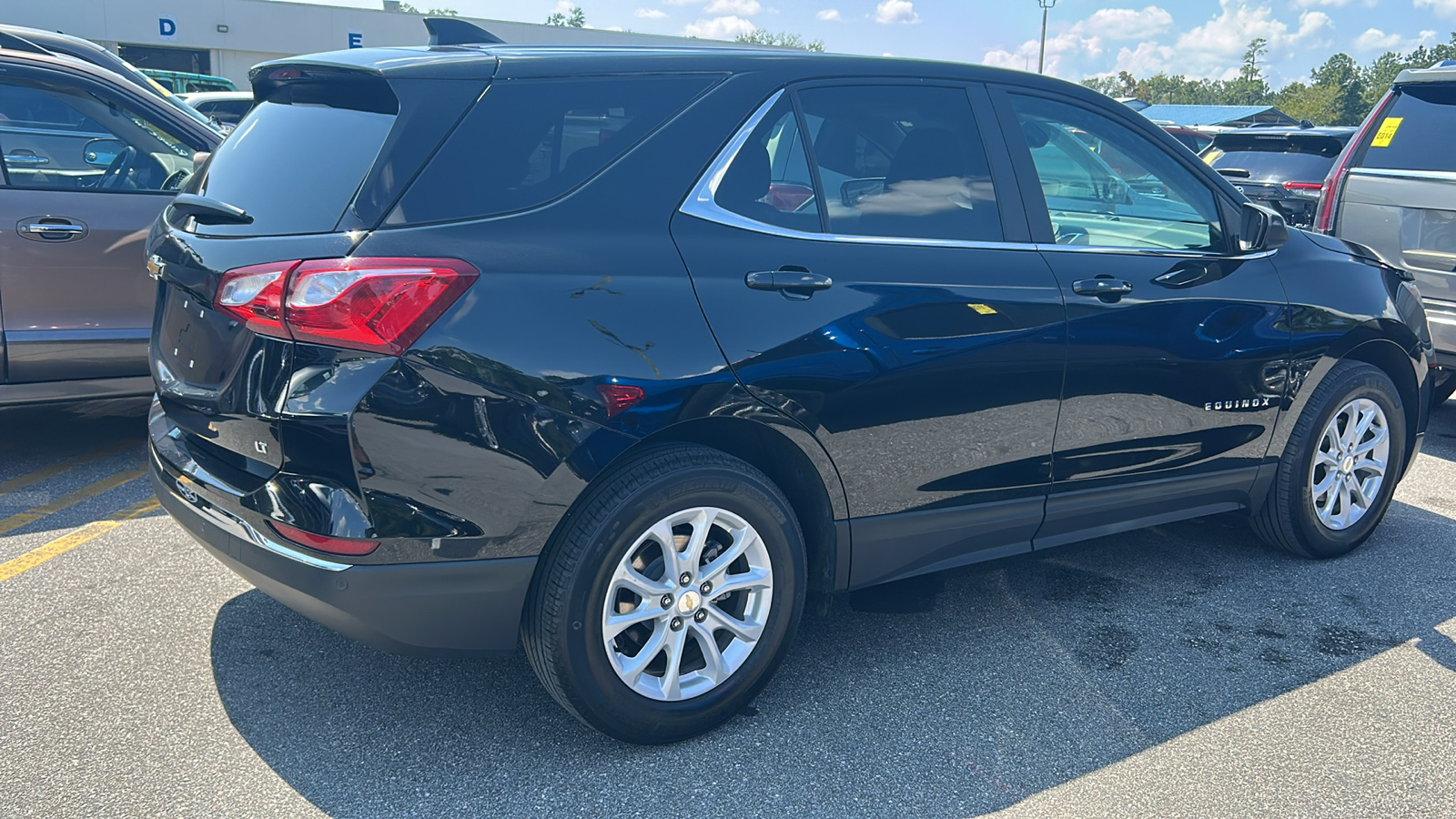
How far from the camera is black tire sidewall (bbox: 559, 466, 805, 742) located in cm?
266

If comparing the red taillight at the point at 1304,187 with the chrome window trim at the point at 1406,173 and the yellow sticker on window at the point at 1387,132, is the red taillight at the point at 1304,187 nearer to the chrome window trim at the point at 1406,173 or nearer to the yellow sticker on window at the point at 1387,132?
the yellow sticker on window at the point at 1387,132

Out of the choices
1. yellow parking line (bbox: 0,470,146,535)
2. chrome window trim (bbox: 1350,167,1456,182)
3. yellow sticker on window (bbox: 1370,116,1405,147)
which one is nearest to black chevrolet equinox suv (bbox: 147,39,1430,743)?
yellow parking line (bbox: 0,470,146,535)

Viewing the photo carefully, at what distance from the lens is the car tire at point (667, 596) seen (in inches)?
105

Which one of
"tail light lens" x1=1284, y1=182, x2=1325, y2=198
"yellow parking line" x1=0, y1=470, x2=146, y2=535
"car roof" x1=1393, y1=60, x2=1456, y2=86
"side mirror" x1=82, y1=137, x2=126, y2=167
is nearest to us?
"yellow parking line" x1=0, y1=470, x2=146, y2=535

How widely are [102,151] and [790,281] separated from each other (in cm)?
384

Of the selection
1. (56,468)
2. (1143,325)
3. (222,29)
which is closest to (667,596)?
(1143,325)

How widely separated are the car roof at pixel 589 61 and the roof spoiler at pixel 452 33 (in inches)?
11.8

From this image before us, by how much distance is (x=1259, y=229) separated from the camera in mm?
3893

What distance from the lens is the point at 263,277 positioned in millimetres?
2537

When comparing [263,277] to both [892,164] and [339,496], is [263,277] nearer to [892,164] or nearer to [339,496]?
[339,496]

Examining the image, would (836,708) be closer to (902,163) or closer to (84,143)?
(902,163)

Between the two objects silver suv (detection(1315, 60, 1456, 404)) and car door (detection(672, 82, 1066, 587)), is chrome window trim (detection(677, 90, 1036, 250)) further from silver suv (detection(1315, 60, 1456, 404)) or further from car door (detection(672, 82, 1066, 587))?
silver suv (detection(1315, 60, 1456, 404))

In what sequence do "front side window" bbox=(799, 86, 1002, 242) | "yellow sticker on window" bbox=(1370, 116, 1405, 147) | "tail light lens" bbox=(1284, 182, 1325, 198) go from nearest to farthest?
"front side window" bbox=(799, 86, 1002, 242) → "yellow sticker on window" bbox=(1370, 116, 1405, 147) → "tail light lens" bbox=(1284, 182, 1325, 198)

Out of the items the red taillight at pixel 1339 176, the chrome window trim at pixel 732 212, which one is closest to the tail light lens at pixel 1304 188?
the red taillight at pixel 1339 176
